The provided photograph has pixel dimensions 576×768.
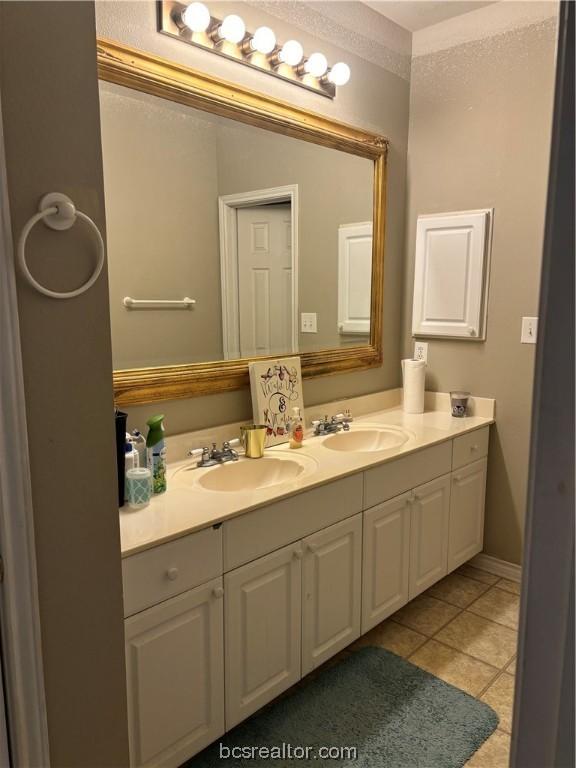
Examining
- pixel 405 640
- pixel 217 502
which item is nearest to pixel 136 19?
pixel 217 502

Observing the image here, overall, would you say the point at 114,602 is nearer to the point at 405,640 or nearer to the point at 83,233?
the point at 83,233

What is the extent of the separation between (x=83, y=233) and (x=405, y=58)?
2.35m

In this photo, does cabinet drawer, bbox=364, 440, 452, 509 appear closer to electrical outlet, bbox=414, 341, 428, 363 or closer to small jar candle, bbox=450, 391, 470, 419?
small jar candle, bbox=450, 391, 470, 419

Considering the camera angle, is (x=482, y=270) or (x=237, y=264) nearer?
(x=237, y=264)

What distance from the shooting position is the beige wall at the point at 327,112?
1.73m

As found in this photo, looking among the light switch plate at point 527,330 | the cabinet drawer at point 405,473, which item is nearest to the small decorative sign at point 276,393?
the cabinet drawer at point 405,473

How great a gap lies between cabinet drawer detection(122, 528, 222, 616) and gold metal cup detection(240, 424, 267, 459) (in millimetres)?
522

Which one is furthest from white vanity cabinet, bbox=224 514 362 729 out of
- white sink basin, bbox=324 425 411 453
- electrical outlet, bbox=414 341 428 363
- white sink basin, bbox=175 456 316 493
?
electrical outlet, bbox=414 341 428 363

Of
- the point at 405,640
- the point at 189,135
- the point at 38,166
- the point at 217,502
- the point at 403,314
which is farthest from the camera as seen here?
the point at 403,314

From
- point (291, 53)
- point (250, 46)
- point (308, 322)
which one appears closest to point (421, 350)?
point (308, 322)

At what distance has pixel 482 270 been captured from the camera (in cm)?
259

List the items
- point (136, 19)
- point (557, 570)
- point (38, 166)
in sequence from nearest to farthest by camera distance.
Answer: point (557, 570) → point (38, 166) → point (136, 19)

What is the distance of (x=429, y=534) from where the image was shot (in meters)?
2.35


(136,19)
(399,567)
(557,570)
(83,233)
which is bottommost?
(399,567)
